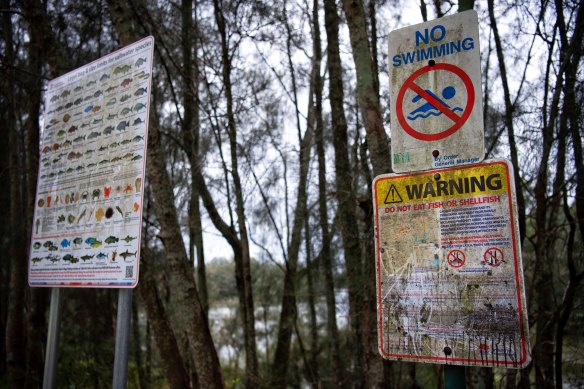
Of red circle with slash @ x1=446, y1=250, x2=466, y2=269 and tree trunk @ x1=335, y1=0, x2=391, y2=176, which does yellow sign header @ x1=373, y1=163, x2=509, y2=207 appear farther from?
tree trunk @ x1=335, y1=0, x2=391, y2=176

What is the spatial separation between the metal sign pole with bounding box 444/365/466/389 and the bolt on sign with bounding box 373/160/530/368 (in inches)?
2.7

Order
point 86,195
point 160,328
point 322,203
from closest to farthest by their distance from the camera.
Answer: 1. point 86,195
2. point 160,328
3. point 322,203

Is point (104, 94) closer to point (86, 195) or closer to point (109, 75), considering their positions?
point (109, 75)

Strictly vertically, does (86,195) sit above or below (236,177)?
below

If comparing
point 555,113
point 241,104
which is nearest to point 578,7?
point 555,113

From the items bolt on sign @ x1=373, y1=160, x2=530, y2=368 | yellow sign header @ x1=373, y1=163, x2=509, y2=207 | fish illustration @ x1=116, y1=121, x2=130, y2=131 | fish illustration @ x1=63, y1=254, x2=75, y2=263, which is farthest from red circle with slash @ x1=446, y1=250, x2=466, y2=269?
fish illustration @ x1=63, y1=254, x2=75, y2=263

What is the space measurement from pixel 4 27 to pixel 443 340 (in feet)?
27.3

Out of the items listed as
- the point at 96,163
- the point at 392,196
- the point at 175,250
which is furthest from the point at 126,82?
the point at 175,250

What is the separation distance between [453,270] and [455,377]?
1.09ft

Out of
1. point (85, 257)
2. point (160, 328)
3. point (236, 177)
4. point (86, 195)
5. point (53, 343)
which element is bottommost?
point (160, 328)

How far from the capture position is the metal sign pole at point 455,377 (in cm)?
147

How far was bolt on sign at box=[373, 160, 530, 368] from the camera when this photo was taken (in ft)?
4.58

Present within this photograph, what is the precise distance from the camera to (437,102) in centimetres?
162

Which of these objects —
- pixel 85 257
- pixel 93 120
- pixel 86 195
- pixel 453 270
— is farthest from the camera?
pixel 93 120
